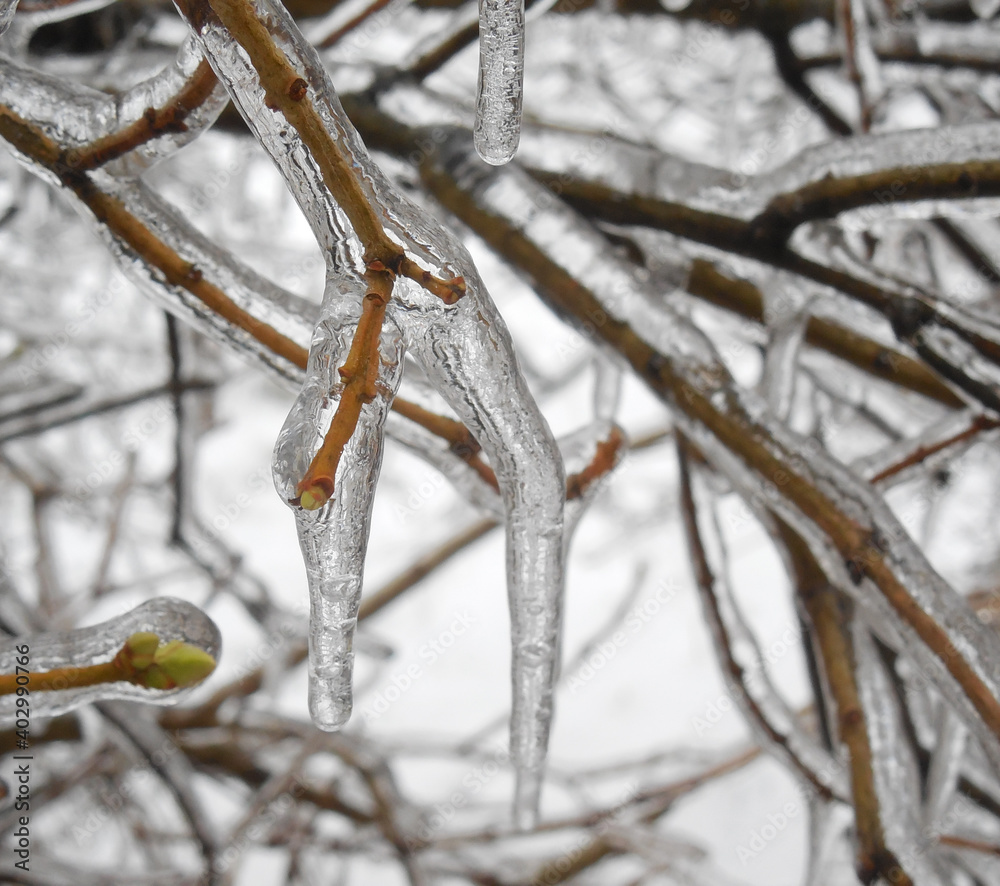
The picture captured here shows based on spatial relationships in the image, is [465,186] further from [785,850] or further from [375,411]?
[785,850]

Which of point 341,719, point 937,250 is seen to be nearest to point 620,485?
point 937,250

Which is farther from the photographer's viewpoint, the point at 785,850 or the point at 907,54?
the point at 785,850

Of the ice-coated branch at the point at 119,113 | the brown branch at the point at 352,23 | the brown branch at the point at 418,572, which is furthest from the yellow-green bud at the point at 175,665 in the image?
the brown branch at the point at 418,572

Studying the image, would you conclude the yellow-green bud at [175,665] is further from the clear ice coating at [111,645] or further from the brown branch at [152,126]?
the brown branch at [152,126]

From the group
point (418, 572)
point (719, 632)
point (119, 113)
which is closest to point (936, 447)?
point (719, 632)

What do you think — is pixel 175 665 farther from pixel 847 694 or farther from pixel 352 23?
pixel 352 23

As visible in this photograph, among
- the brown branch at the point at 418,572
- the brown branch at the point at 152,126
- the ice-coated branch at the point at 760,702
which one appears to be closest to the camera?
the brown branch at the point at 152,126
